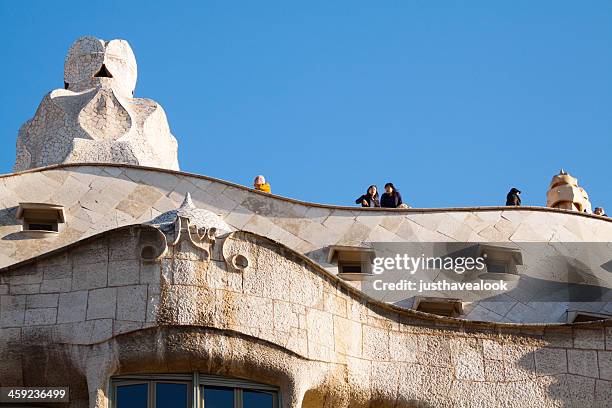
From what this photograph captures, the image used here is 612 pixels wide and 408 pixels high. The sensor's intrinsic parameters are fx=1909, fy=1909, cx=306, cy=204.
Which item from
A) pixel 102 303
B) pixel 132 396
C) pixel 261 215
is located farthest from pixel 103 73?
pixel 132 396

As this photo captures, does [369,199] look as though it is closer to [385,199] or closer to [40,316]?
[385,199]

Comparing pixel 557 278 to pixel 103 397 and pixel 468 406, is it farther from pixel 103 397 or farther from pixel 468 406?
pixel 103 397

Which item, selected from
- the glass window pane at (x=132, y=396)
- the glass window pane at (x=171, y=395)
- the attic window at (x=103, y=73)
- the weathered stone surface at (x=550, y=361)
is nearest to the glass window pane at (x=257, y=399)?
the glass window pane at (x=171, y=395)

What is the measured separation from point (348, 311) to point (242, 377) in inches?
84.8

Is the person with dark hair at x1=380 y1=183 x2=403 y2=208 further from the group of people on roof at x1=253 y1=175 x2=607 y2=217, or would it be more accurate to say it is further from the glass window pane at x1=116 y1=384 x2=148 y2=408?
the glass window pane at x1=116 y1=384 x2=148 y2=408

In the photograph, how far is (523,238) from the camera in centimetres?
3259

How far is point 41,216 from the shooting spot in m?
30.9

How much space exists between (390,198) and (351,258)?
2205 millimetres

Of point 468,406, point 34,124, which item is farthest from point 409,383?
point 34,124

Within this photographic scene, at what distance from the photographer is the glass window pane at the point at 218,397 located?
86.8 feet

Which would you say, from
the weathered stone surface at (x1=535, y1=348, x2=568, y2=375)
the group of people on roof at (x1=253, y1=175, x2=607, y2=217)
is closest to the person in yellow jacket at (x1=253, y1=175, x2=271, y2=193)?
the group of people on roof at (x1=253, y1=175, x2=607, y2=217)

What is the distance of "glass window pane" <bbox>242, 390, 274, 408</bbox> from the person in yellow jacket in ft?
23.7

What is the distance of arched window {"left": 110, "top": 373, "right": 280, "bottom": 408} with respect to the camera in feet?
86.4

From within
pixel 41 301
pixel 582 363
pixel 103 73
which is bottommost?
pixel 582 363
